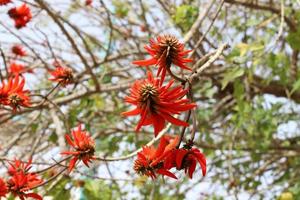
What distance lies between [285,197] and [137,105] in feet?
5.15

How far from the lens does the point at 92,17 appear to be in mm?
3084

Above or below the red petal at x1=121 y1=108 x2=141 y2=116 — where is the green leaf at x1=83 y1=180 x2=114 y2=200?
above

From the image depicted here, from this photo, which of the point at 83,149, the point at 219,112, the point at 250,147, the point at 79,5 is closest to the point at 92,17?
→ the point at 79,5

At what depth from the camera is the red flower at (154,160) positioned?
0.70 m

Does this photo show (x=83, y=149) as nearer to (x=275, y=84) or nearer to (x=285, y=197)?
(x=285, y=197)

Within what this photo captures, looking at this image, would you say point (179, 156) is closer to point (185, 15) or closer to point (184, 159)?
point (184, 159)

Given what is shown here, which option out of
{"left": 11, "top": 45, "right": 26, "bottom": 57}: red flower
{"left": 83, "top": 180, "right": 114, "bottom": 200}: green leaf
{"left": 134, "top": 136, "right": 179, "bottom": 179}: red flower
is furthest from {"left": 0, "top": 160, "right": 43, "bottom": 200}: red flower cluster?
{"left": 11, "top": 45, "right": 26, "bottom": 57}: red flower

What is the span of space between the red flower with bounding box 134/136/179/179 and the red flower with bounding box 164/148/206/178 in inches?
0.5

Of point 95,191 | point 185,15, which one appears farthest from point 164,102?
point 185,15

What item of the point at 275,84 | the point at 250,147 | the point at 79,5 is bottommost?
the point at 250,147

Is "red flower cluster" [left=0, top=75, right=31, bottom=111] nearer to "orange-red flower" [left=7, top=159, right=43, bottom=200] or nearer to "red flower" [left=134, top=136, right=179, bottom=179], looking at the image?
"orange-red flower" [left=7, top=159, right=43, bottom=200]

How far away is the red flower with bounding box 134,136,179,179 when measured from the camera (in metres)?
A: 0.70

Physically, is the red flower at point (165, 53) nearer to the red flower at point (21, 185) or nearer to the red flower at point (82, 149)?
the red flower at point (82, 149)

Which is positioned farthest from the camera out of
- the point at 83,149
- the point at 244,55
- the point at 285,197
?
the point at 285,197
